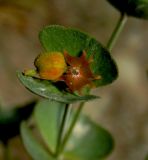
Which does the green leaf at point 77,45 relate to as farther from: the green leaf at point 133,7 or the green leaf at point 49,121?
the green leaf at point 49,121

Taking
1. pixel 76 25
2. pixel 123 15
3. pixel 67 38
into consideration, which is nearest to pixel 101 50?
pixel 67 38

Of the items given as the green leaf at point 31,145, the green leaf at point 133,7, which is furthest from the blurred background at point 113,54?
the green leaf at point 133,7

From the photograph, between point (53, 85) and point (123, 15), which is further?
point (123, 15)

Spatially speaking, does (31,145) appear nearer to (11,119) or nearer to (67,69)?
(11,119)

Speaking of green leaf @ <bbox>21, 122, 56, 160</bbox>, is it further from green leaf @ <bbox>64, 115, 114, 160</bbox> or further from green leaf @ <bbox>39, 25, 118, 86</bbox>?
green leaf @ <bbox>39, 25, 118, 86</bbox>

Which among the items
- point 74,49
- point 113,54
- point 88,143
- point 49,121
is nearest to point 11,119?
point 49,121

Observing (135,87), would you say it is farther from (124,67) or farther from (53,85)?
(53,85)
